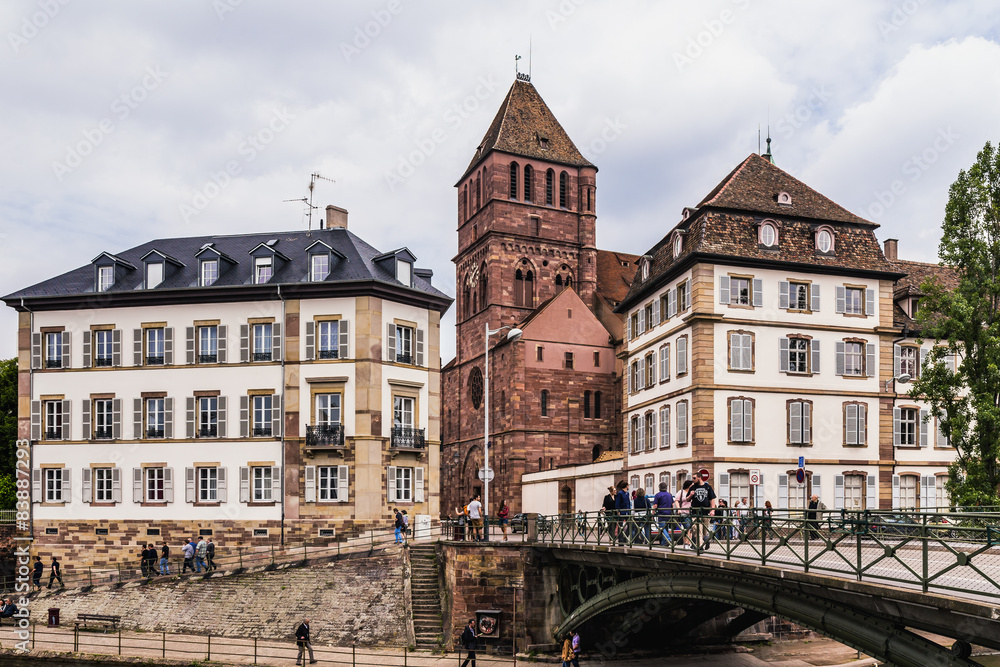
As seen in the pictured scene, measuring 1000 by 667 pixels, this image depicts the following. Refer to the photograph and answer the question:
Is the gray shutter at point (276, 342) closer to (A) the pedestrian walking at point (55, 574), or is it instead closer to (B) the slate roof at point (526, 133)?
(A) the pedestrian walking at point (55, 574)

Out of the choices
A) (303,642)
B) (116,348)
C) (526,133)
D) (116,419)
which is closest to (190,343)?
(116,348)

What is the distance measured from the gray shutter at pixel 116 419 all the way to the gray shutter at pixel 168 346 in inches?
105

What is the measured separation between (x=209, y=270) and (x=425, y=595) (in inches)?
711

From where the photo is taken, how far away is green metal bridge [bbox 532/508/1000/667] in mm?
13789

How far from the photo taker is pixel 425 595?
34.7 meters

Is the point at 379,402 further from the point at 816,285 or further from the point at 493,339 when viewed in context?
the point at 493,339

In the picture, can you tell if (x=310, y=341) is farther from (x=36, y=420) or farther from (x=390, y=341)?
(x=36, y=420)

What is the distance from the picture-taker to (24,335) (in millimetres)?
44406

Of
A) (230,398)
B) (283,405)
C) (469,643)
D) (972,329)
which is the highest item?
(972,329)

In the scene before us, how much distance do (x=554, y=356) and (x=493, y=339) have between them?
6.06 m

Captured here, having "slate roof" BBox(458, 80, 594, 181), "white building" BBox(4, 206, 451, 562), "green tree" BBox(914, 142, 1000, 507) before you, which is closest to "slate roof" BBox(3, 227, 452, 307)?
"white building" BBox(4, 206, 451, 562)

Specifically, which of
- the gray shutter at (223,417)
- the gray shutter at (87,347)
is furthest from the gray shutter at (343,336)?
the gray shutter at (87,347)

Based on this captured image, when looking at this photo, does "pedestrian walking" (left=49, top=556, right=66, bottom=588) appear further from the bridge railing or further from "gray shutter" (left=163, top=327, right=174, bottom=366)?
the bridge railing

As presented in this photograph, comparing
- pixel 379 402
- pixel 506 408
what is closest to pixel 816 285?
pixel 379 402
